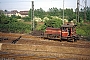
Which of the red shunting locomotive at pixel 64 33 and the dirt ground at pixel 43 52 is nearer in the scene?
the dirt ground at pixel 43 52

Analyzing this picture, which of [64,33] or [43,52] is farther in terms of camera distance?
[64,33]

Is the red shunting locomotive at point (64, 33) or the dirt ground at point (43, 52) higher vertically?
the red shunting locomotive at point (64, 33)

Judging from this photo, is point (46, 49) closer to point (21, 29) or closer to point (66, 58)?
point (66, 58)

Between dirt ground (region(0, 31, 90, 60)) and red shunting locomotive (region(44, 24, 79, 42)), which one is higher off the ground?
red shunting locomotive (region(44, 24, 79, 42))

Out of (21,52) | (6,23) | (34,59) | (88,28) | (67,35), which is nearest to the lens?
(34,59)

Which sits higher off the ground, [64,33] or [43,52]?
[64,33]

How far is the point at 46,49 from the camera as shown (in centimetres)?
1376

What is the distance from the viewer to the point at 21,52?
13.1 m

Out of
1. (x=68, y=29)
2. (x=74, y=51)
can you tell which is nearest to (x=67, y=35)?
(x=68, y=29)

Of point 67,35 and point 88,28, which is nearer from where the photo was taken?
point 67,35

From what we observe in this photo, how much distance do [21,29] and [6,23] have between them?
5.69 m

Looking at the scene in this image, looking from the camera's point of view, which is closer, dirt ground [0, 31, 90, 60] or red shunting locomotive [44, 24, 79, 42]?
dirt ground [0, 31, 90, 60]

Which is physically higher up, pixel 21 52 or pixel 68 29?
pixel 68 29

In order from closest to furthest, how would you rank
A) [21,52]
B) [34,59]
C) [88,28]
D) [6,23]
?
[34,59] → [21,52] → [88,28] → [6,23]
